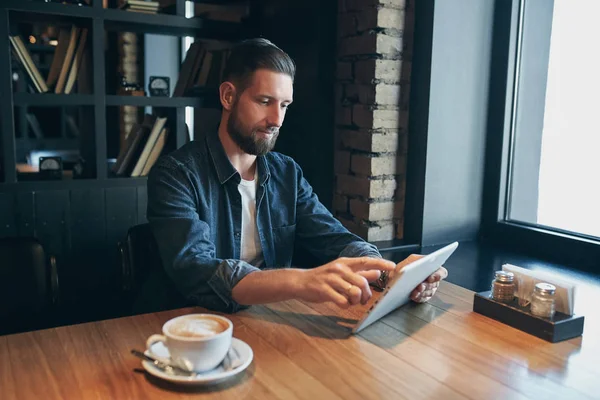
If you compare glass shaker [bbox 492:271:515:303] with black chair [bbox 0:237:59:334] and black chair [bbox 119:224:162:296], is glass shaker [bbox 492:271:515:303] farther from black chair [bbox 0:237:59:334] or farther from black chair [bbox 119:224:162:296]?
black chair [bbox 0:237:59:334]

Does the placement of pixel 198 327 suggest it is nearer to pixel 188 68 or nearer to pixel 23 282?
pixel 23 282

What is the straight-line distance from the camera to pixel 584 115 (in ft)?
7.01

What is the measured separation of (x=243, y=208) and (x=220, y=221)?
9cm

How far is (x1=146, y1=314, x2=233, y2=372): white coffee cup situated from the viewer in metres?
1.00

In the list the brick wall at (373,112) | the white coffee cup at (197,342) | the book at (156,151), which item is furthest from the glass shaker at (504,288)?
the book at (156,151)

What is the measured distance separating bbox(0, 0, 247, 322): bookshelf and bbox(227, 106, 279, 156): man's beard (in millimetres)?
802

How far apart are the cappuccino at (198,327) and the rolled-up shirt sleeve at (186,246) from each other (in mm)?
257

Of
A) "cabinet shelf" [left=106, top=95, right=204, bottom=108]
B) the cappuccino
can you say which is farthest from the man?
"cabinet shelf" [left=106, top=95, right=204, bottom=108]

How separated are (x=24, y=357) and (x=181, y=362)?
328 mm

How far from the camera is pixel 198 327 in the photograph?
1.06 m

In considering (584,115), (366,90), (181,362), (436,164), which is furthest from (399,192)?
(181,362)

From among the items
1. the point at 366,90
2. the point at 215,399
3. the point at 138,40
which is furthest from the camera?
the point at 138,40

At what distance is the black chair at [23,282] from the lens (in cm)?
163

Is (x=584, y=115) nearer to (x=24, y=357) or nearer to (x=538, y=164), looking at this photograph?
(x=538, y=164)
